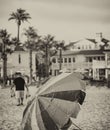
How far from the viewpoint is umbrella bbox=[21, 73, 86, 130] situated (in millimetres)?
3238

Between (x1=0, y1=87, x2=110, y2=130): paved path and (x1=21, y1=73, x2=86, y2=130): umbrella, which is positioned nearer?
(x1=21, y1=73, x2=86, y2=130): umbrella

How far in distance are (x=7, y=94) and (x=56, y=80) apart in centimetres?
412

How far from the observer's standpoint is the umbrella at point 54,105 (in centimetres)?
324

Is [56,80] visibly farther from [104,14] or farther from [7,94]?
[7,94]

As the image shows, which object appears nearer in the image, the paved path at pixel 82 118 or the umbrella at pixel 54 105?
the umbrella at pixel 54 105

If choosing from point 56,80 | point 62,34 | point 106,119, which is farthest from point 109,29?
point 56,80

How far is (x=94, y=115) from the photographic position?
529cm

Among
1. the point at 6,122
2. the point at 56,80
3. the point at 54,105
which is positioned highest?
the point at 56,80

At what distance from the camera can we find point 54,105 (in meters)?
3.34

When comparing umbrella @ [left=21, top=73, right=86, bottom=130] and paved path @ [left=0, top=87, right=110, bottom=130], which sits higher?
umbrella @ [left=21, top=73, right=86, bottom=130]

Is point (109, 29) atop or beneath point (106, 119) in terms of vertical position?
atop

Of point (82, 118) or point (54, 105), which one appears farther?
point (82, 118)

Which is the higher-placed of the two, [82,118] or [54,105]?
[54,105]

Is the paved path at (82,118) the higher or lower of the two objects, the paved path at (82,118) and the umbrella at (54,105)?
the lower
